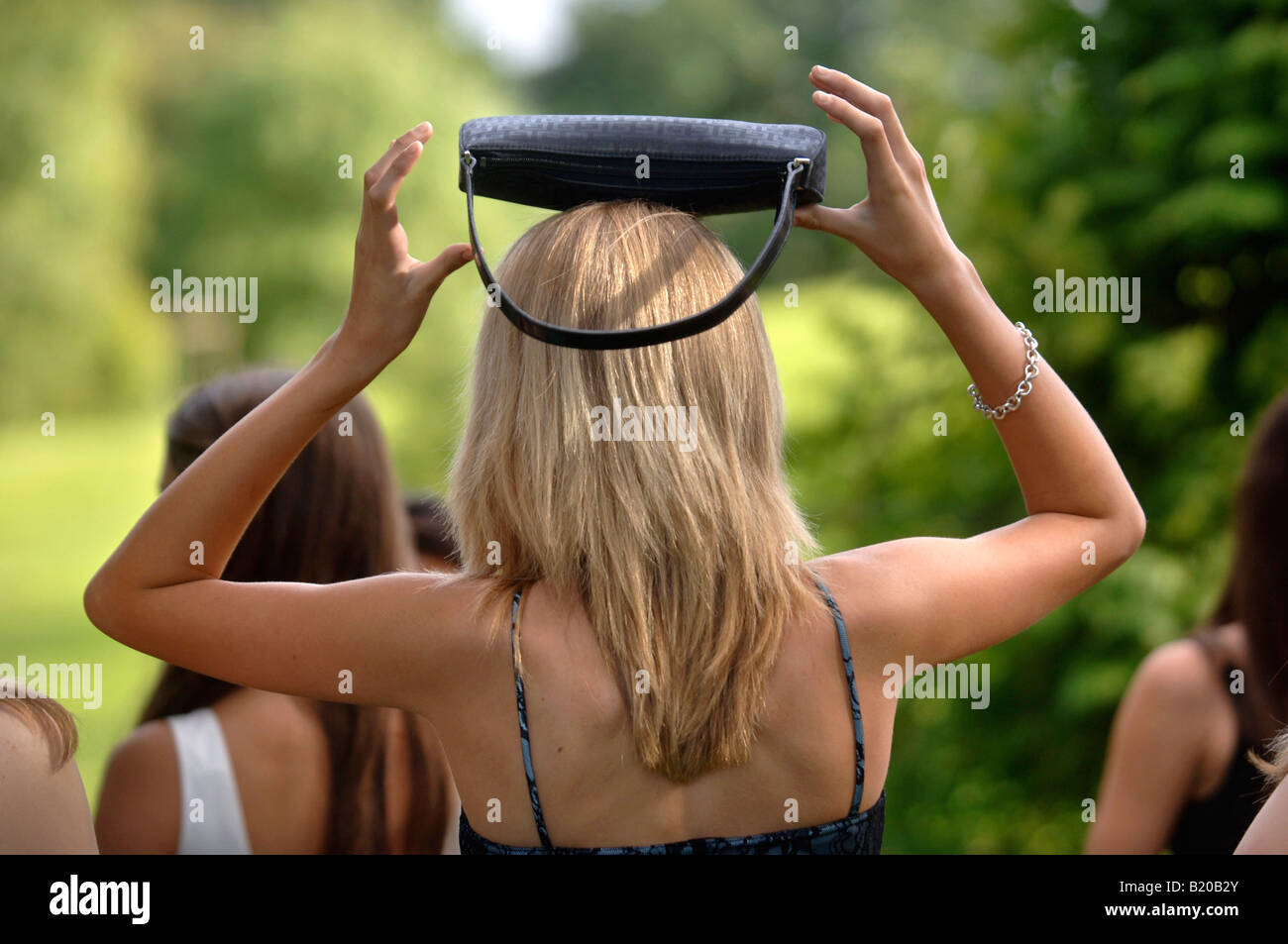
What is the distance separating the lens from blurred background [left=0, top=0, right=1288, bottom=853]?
4418mm

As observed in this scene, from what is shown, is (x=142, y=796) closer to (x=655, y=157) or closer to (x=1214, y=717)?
(x=655, y=157)

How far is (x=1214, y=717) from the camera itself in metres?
2.21

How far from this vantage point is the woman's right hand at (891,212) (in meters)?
1.41

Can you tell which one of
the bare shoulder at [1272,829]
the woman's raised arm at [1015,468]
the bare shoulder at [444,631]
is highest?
the woman's raised arm at [1015,468]

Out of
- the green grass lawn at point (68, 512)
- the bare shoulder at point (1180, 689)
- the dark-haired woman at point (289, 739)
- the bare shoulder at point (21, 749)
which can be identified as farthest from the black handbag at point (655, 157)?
the green grass lawn at point (68, 512)

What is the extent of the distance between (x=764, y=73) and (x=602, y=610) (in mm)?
22806

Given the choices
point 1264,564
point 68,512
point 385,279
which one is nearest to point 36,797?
point 385,279

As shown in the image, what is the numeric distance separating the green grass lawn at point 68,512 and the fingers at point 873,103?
55.8 feet

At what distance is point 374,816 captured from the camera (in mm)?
2172

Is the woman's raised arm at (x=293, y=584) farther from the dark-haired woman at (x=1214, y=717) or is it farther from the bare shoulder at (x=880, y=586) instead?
the dark-haired woman at (x=1214, y=717)

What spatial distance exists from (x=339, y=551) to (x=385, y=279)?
3.08 feet
